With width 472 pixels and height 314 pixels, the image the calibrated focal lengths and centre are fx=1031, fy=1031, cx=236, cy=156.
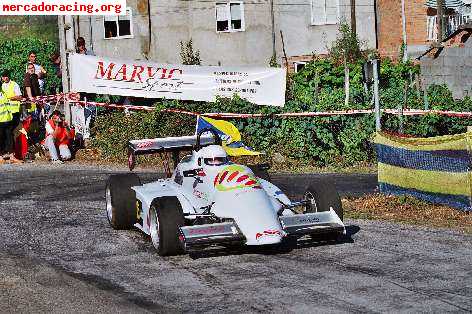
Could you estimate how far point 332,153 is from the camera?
2384 centimetres

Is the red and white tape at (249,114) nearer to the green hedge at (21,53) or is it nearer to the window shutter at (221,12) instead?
the window shutter at (221,12)

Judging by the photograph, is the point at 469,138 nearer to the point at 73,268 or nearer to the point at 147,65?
the point at 73,268

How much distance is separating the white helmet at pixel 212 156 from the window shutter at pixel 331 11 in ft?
86.8

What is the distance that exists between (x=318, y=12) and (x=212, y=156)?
26.7 meters

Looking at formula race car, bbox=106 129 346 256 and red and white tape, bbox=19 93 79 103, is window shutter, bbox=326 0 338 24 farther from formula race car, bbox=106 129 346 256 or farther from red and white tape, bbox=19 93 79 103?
formula race car, bbox=106 129 346 256

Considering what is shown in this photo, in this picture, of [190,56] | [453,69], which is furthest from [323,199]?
[190,56]

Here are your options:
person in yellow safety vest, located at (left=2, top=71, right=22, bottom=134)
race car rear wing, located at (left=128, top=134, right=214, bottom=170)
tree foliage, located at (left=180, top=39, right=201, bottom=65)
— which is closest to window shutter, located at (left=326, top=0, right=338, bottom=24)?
tree foliage, located at (left=180, top=39, right=201, bottom=65)

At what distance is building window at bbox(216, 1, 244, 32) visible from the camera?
128 feet

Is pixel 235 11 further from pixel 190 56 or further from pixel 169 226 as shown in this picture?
pixel 169 226

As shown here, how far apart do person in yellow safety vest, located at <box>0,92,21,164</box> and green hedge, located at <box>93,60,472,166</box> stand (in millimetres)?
2096

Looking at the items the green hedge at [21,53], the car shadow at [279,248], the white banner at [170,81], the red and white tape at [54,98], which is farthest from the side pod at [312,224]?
the green hedge at [21,53]

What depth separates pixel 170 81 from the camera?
26.2m

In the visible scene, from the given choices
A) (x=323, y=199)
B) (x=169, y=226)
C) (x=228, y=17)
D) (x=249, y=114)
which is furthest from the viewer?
(x=228, y=17)

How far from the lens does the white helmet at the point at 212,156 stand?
1396 cm
